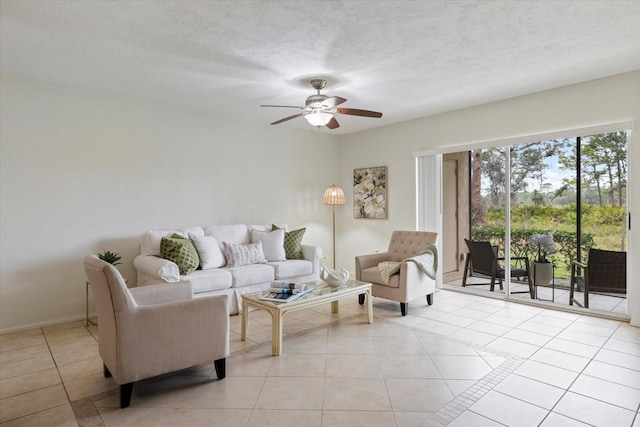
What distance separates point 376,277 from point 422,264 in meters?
0.56

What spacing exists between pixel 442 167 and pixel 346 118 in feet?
5.44

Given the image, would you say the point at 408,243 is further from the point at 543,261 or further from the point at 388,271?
the point at 543,261

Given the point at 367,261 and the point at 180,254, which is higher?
the point at 180,254

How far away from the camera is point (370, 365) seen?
2920 millimetres

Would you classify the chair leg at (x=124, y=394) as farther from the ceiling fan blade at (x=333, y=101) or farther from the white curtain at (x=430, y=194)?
the white curtain at (x=430, y=194)

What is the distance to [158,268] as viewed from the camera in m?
3.83

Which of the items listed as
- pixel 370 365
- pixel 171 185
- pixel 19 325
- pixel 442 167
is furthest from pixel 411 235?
pixel 19 325

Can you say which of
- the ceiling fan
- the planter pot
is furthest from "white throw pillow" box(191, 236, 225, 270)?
the planter pot

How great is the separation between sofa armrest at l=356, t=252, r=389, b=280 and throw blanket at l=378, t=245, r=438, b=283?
27cm

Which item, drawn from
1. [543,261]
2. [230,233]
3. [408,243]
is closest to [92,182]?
[230,233]

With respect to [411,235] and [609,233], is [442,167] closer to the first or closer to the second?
[411,235]

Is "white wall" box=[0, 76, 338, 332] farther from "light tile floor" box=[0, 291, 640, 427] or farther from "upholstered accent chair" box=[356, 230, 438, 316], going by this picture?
"upholstered accent chair" box=[356, 230, 438, 316]

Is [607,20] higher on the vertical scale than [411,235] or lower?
higher

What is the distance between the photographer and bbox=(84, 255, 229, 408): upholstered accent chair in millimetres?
2275
